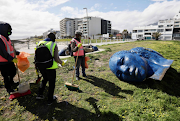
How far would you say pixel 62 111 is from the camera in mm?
3174

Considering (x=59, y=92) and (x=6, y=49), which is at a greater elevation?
(x=6, y=49)

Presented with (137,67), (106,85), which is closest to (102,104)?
(106,85)

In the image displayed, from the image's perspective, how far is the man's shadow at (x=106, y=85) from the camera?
4.27 meters

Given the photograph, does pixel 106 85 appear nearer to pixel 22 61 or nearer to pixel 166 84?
pixel 166 84

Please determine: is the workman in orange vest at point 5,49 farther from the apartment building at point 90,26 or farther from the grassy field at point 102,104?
the apartment building at point 90,26

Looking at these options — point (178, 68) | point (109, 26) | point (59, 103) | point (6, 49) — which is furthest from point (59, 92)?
point (109, 26)

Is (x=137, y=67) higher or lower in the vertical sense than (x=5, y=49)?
lower

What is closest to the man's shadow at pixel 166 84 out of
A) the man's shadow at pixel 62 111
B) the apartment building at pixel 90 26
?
the man's shadow at pixel 62 111

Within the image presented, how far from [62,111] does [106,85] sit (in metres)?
2.29

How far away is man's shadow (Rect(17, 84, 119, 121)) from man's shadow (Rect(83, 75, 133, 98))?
3.06 ft

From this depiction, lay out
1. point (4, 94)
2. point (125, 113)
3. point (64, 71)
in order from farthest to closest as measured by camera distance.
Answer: point (64, 71), point (4, 94), point (125, 113)

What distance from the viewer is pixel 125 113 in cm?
310

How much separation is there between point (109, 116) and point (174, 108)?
2073mm

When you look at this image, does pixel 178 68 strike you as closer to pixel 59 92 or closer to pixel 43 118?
pixel 59 92
